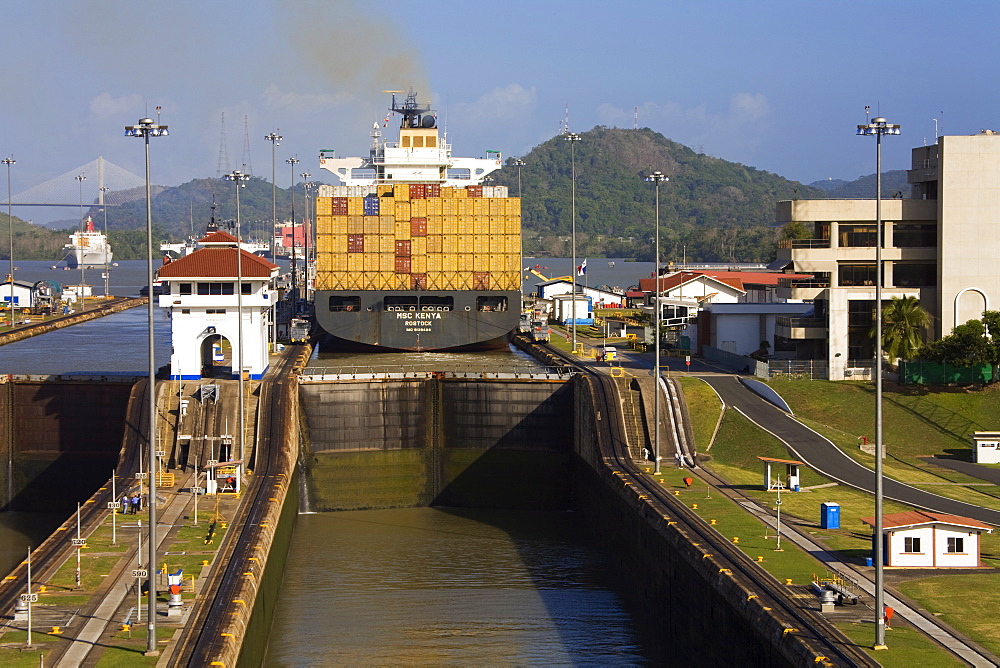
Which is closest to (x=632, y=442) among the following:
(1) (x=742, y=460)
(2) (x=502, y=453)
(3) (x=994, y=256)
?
(1) (x=742, y=460)

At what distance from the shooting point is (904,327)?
240 feet

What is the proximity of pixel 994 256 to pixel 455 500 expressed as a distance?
35344 millimetres

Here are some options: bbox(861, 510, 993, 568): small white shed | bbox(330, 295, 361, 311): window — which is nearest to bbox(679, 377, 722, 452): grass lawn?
bbox(861, 510, 993, 568): small white shed

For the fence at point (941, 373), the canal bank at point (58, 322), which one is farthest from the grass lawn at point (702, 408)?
the canal bank at point (58, 322)

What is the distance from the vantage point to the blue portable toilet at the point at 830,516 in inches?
1860

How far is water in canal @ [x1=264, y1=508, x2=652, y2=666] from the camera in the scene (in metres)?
44.9

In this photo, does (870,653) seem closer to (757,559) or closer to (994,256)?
(757,559)

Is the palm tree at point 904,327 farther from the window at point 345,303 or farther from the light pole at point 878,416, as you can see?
the window at point 345,303

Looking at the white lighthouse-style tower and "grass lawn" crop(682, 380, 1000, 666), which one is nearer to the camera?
"grass lawn" crop(682, 380, 1000, 666)

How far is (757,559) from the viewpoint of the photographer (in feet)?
140

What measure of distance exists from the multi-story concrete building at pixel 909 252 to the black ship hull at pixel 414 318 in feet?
88.2

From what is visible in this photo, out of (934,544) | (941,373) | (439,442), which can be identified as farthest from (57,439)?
(941,373)

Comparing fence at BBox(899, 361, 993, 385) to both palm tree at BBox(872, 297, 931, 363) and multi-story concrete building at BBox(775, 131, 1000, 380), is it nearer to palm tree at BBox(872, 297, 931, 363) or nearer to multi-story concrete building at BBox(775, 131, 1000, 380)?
palm tree at BBox(872, 297, 931, 363)

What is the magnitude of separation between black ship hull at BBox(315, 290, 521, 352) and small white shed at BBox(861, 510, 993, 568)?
60373mm
